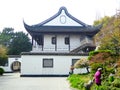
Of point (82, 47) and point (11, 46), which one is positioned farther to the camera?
point (11, 46)

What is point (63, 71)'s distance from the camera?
1601 inches

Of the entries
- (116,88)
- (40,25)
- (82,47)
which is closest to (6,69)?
(40,25)

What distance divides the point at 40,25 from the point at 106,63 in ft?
83.6

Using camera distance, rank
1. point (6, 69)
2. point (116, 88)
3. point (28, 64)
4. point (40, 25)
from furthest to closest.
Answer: point (6, 69)
point (40, 25)
point (28, 64)
point (116, 88)

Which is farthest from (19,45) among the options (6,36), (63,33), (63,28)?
(63,28)

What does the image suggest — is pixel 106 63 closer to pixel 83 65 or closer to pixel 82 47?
pixel 83 65

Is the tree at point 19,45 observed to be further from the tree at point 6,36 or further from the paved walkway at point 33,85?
the paved walkway at point 33,85

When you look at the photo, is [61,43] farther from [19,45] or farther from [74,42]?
[19,45]

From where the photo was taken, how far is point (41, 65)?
40.5 metres

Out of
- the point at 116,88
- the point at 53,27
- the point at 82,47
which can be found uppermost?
the point at 53,27

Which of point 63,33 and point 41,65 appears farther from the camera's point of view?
point 63,33

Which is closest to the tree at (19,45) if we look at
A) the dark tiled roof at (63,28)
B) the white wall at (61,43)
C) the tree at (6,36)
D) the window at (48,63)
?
the tree at (6,36)

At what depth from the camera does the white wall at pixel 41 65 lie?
40312mm

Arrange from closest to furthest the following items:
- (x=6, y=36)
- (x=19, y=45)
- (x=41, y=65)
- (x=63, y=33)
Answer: (x=41, y=65) → (x=63, y=33) → (x=19, y=45) → (x=6, y=36)
